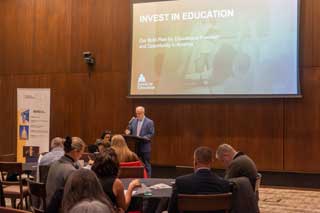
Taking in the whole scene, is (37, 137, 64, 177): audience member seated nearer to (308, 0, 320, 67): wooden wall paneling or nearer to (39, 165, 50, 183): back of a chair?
(39, 165, 50, 183): back of a chair

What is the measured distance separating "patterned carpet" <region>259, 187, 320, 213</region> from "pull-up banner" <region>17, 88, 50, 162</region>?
16.6ft

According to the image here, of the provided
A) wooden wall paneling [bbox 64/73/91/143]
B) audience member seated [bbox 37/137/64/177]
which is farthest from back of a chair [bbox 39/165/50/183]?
wooden wall paneling [bbox 64/73/91/143]

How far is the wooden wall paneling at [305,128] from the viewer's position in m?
8.35

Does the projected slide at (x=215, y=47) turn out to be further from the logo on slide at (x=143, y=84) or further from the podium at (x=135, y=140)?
the podium at (x=135, y=140)

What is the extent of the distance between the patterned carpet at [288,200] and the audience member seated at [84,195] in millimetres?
4380

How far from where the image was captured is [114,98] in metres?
10.1

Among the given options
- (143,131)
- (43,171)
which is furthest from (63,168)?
(143,131)

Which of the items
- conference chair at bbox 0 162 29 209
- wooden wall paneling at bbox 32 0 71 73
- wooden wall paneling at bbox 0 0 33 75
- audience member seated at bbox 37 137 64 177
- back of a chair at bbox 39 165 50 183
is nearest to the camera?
back of a chair at bbox 39 165 50 183

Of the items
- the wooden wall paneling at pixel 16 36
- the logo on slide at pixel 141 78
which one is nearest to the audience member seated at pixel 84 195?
the logo on slide at pixel 141 78

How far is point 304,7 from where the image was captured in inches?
333

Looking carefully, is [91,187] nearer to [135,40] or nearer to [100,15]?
[135,40]

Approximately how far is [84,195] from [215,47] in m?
6.89

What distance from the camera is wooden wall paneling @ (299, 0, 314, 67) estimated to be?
27.7 ft

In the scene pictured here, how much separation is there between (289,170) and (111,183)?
5.70 m
